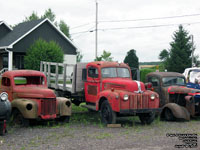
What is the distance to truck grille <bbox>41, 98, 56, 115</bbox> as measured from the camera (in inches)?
404

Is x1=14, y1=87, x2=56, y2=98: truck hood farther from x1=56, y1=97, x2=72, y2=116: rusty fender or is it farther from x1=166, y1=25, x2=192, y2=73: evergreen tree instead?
x1=166, y1=25, x2=192, y2=73: evergreen tree

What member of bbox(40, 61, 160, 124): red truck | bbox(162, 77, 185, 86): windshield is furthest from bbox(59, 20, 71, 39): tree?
bbox(162, 77, 185, 86): windshield

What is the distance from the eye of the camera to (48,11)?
6581cm

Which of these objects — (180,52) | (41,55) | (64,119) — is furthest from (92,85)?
(180,52)

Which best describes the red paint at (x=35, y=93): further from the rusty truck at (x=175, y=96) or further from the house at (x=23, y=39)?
the house at (x=23, y=39)

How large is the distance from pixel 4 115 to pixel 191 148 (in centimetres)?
498

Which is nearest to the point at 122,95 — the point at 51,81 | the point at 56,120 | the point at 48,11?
the point at 56,120

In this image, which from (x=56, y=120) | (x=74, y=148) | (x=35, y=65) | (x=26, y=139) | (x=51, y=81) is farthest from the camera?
(x=35, y=65)

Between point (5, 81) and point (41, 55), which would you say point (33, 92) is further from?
point (41, 55)

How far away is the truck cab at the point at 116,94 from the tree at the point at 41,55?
17.1m

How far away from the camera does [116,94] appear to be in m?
10.5

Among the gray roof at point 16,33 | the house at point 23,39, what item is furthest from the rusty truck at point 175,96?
the gray roof at point 16,33

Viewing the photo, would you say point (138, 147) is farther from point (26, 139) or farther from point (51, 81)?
point (51, 81)

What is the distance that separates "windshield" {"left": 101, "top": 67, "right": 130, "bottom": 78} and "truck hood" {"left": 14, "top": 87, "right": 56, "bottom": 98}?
2.30m
